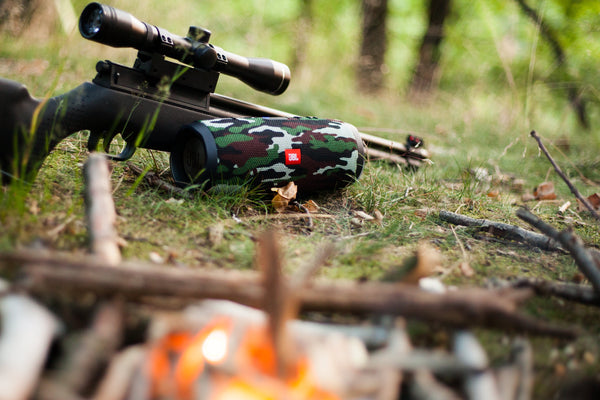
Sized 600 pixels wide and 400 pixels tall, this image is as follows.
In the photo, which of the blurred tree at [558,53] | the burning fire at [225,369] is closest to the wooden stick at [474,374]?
the burning fire at [225,369]

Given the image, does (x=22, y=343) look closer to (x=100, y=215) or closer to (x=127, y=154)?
(x=100, y=215)

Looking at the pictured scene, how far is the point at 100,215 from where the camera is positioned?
5.40 feet

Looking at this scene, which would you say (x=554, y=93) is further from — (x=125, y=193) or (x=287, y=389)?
(x=287, y=389)

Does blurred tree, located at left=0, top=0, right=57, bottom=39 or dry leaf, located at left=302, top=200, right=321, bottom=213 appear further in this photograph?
blurred tree, located at left=0, top=0, right=57, bottom=39

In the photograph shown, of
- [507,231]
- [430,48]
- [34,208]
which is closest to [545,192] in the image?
[507,231]

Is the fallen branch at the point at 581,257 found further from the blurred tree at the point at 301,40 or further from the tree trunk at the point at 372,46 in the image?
the tree trunk at the point at 372,46

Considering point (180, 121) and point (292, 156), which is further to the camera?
point (180, 121)

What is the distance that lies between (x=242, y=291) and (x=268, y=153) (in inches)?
51.4

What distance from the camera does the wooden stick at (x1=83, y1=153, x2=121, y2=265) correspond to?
148 centimetres

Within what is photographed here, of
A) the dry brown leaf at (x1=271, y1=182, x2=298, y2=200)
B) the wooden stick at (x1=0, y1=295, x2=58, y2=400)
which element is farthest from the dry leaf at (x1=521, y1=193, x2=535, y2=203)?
the wooden stick at (x1=0, y1=295, x2=58, y2=400)

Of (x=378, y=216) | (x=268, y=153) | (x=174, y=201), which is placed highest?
(x=268, y=153)

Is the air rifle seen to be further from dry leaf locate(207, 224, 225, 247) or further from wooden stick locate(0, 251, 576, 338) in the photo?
wooden stick locate(0, 251, 576, 338)

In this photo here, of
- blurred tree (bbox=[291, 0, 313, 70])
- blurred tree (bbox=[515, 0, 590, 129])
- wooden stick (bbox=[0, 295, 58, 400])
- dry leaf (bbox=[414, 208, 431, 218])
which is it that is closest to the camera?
wooden stick (bbox=[0, 295, 58, 400])

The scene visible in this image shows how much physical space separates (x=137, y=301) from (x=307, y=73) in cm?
756
